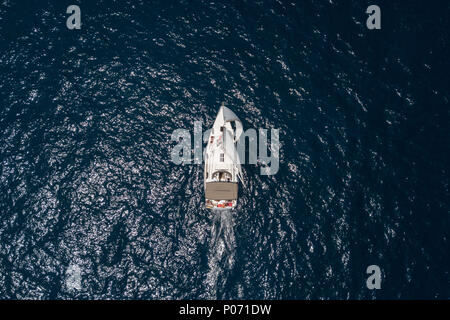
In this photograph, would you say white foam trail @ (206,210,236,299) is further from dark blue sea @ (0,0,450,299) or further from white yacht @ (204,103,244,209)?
white yacht @ (204,103,244,209)

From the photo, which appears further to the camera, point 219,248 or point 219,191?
point 219,248

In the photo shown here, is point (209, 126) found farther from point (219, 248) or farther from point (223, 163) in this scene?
point (219, 248)

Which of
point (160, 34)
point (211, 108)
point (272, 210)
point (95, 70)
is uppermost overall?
point (160, 34)

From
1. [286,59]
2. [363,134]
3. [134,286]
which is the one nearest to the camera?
[134,286]

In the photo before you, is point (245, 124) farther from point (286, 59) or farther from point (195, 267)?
point (195, 267)

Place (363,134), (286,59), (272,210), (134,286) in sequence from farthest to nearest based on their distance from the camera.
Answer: (286,59) < (363,134) < (272,210) < (134,286)

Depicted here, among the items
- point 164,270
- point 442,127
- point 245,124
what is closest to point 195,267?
point 164,270

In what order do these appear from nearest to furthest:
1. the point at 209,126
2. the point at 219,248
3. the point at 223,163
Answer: the point at 219,248
the point at 223,163
the point at 209,126

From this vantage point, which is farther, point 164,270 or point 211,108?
point 211,108

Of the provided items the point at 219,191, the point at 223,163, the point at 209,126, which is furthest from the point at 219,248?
the point at 209,126
